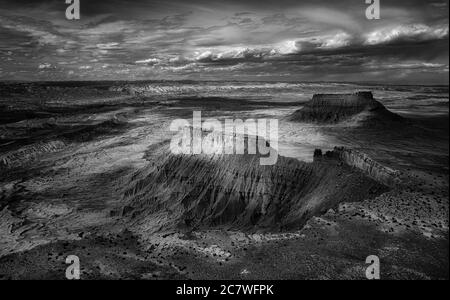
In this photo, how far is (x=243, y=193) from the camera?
2491cm

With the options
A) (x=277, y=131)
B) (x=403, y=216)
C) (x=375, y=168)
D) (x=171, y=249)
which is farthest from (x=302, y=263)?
(x=277, y=131)

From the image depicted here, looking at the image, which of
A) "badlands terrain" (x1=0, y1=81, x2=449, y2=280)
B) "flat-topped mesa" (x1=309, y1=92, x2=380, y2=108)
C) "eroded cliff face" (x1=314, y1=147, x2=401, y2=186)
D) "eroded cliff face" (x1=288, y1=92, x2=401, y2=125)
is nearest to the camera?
"badlands terrain" (x1=0, y1=81, x2=449, y2=280)

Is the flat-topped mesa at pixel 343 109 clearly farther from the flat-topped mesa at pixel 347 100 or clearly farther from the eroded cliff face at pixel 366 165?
the eroded cliff face at pixel 366 165

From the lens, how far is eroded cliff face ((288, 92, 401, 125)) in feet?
196

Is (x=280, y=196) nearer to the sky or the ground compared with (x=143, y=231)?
nearer to the sky

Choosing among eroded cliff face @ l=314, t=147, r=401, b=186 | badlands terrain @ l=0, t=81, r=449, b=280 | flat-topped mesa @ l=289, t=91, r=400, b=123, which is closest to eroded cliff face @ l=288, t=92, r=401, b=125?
flat-topped mesa @ l=289, t=91, r=400, b=123

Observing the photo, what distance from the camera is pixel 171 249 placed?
19.0 metres

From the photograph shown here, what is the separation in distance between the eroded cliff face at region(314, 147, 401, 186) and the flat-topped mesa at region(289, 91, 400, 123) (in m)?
37.1

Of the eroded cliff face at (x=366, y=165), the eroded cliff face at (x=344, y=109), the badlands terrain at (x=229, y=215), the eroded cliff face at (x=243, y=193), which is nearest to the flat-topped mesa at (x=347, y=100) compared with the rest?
the eroded cliff face at (x=344, y=109)

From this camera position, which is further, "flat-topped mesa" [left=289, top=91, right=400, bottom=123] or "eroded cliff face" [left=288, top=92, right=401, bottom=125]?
"flat-topped mesa" [left=289, top=91, right=400, bottom=123]

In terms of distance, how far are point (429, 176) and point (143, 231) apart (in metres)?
20.9

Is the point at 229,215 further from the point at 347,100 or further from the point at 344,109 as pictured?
the point at 347,100

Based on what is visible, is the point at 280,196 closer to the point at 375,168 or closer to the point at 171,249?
the point at 375,168

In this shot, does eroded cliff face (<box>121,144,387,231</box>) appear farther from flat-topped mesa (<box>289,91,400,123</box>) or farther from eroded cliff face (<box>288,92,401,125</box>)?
flat-topped mesa (<box>289,91,400,123</box>)
